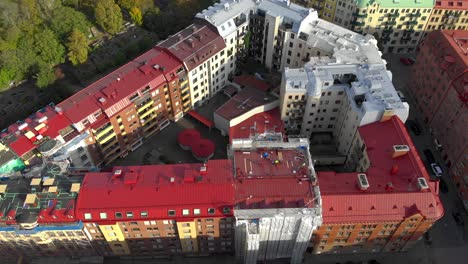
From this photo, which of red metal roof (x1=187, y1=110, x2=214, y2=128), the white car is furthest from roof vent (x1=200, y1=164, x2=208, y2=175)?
the white car

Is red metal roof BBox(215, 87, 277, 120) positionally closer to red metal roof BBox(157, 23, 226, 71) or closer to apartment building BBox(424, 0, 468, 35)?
red metal roof BBox(157, 23, 226, 71)

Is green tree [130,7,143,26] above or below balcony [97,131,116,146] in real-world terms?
above

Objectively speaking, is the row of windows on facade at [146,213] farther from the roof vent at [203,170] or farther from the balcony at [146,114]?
the balcony at [146,114]

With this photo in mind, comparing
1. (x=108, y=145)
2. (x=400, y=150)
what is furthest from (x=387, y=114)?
(x=108, y=145)

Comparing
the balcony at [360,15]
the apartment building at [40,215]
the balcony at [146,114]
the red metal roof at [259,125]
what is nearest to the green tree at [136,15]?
the balcony at [146,114]

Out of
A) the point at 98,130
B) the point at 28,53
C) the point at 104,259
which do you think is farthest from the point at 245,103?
the point at 28,53

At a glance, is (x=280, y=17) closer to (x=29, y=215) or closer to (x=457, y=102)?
(x=457, y=102)

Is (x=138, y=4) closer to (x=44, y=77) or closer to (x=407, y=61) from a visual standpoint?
(x=44, y=77)
